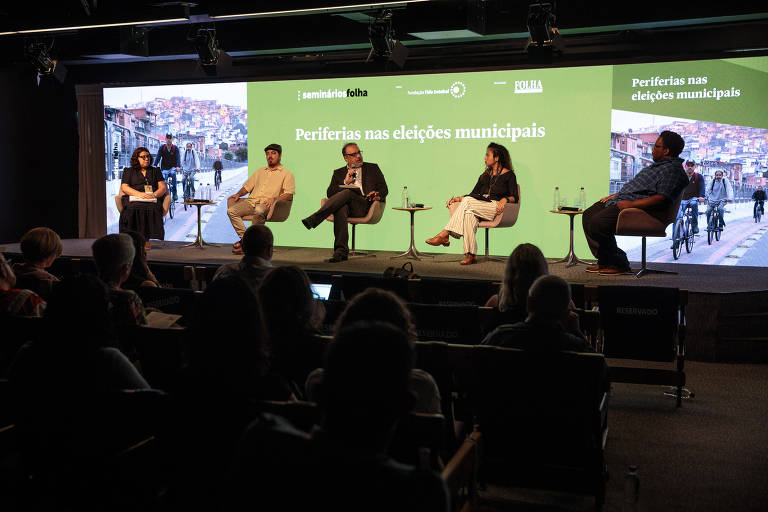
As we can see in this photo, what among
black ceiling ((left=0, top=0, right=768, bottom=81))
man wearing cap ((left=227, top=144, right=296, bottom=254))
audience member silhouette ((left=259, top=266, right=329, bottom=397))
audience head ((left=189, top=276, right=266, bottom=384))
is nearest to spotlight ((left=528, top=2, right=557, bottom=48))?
black ceiling ((left=0, top=0, right=768, bottom=81))

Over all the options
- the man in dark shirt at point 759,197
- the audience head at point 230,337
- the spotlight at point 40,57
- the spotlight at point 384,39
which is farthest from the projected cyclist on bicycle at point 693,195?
the spotlight at point 40,57

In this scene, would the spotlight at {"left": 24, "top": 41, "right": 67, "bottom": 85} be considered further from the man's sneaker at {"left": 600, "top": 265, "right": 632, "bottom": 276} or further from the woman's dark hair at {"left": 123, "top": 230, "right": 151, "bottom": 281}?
the man's sneaker at {"left": 600, "top": 265, "right": 632, "bottom": 276}

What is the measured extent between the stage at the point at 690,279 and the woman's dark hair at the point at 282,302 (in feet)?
7.48

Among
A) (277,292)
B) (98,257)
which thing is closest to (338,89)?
(98,257)

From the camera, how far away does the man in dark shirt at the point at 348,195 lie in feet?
26.7

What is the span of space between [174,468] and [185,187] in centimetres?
906

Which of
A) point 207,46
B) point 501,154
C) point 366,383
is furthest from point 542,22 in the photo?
point 366,383

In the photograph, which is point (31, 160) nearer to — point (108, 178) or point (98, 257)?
point (108, 178)

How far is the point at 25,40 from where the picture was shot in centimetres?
897

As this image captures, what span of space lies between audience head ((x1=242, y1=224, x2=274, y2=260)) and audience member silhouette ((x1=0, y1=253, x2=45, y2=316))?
111 cm

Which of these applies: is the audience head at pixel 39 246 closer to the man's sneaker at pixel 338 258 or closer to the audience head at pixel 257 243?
the audience head at pixel 257 243

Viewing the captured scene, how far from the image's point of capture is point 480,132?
916 cm

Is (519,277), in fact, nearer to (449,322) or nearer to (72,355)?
(449,322)

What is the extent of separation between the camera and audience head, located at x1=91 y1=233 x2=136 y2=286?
→ 139 inches
